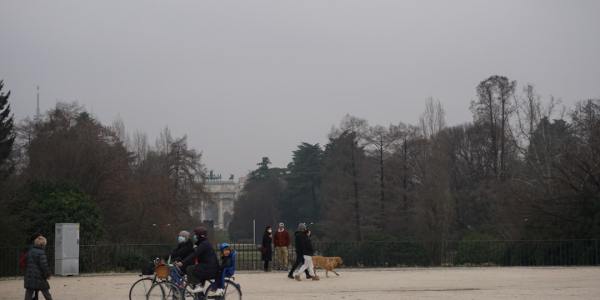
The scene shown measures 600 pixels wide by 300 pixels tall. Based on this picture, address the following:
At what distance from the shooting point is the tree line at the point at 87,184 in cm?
2947

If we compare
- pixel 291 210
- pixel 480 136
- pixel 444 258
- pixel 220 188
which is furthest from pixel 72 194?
pixel 220 188

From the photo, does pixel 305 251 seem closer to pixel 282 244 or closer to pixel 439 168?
pixel 282 244

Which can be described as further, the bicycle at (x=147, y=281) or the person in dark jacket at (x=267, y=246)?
the person in dark jacket at (x=267, y=246)

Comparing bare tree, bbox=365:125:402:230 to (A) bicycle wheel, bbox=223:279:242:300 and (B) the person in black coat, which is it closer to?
(B) the person in black coat

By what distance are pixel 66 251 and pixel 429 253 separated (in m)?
16.6

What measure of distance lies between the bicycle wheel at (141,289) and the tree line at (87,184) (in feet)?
42.4

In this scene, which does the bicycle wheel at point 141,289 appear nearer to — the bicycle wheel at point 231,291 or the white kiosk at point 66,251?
the bicycle wheel at point 231,291

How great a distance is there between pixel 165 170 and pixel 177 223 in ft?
37.4

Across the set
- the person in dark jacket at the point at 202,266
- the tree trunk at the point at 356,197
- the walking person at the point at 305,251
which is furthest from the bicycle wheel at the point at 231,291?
the tree trunk at the point at 356,197

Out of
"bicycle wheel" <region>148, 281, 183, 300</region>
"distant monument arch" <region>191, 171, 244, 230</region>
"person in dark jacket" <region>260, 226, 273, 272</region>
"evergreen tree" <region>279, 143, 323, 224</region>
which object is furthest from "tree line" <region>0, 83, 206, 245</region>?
"distant monument arch" <region>191, 171, 244, 230</region>

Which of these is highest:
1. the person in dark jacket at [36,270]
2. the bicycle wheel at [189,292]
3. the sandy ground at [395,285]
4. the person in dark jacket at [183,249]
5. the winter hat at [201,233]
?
the winter hat at [201,233]

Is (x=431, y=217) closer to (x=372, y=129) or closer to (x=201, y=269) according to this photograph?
(x=372, y=129)

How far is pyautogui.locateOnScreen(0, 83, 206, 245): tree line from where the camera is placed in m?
29.5

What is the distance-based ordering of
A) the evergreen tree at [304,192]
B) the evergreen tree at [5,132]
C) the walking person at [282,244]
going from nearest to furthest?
the walking person at [282,244]
the evergreen tree at [5,132]
the evergreen tree at [304,192]
